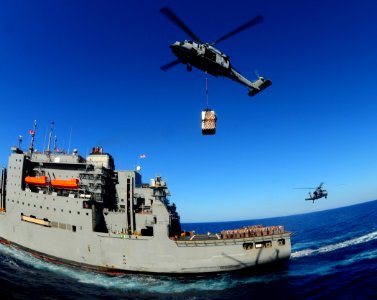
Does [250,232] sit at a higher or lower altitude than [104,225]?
lower

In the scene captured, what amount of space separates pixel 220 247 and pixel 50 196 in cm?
2149

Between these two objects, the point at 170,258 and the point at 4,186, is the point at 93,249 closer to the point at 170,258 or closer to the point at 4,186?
the point at 170,258

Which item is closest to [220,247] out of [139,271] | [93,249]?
[139,271]

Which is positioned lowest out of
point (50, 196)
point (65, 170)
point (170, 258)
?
point (170, 258)

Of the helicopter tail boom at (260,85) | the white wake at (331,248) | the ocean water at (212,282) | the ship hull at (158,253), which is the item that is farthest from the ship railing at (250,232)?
the helicopter tail boom at (260,85)

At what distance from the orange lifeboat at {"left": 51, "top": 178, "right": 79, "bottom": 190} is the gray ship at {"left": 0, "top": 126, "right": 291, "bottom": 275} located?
11cm

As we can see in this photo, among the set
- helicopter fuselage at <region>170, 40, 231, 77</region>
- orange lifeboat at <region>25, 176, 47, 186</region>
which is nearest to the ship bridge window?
helicopter fuselage at <region>170, 40, 231, 77</region>

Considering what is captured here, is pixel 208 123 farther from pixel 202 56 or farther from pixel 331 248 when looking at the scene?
pixel 331 248

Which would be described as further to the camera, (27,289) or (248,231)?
(248,231)

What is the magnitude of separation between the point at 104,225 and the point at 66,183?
6.99m

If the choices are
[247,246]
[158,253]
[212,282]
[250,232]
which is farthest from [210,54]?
[212,282]

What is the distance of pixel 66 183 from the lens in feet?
110

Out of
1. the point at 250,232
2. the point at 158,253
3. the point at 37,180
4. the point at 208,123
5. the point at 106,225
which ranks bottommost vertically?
the point at 158,253

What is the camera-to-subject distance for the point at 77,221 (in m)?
32.1
